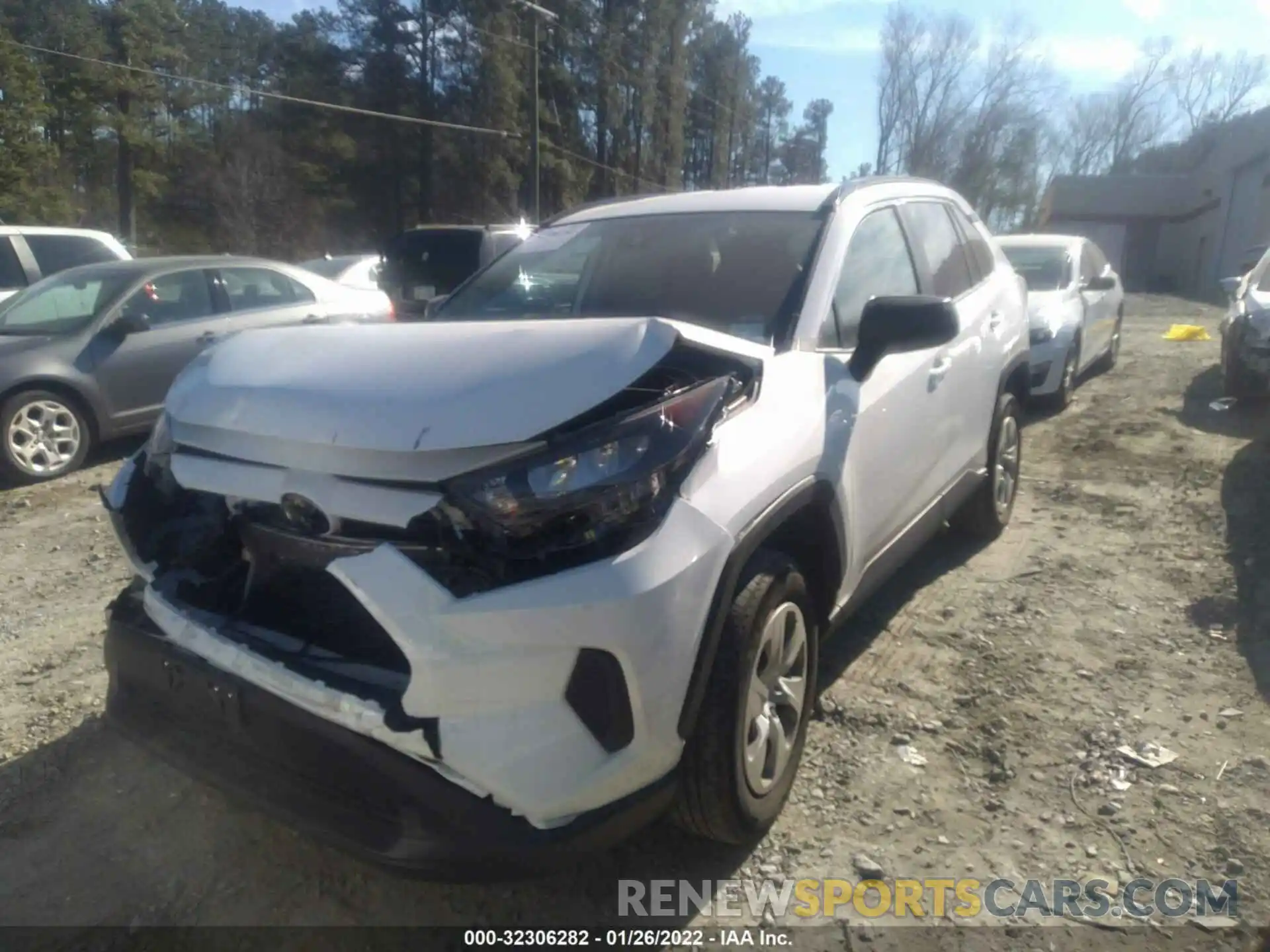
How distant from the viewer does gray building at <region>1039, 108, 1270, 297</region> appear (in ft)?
112

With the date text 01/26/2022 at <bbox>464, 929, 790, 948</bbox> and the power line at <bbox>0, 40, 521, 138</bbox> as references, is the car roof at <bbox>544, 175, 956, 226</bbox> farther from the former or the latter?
the power line at <bbox>0, 40, 521, 138</bbox>

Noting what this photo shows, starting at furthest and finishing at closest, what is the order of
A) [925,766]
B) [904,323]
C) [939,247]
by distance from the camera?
[939,247]
[925,766]
[904,323]

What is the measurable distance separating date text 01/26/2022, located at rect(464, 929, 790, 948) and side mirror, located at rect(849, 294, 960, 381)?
1722mm

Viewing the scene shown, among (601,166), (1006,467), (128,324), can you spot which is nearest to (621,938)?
(1006,467)

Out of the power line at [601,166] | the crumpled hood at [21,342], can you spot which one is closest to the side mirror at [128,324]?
the crumpled hood at [21,342]

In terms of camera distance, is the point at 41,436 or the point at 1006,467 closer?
the point at 1006,467

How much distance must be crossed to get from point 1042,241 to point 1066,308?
183 cm

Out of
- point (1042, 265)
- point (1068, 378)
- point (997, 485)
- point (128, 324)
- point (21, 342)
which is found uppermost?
point (1042, 265)

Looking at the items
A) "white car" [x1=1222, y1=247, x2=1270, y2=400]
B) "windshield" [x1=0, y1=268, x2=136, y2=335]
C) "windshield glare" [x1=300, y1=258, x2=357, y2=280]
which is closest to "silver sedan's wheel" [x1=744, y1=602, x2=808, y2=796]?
"windshield" [x1=0, y1=268, x2=136, y2=335]

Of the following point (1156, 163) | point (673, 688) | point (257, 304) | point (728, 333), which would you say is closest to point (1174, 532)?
point (728, 333)

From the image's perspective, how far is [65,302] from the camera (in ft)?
24.4

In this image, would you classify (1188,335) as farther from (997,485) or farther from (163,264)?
(163,264)

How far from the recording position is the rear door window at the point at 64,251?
9461mm

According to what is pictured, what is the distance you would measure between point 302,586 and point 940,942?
181 cm
